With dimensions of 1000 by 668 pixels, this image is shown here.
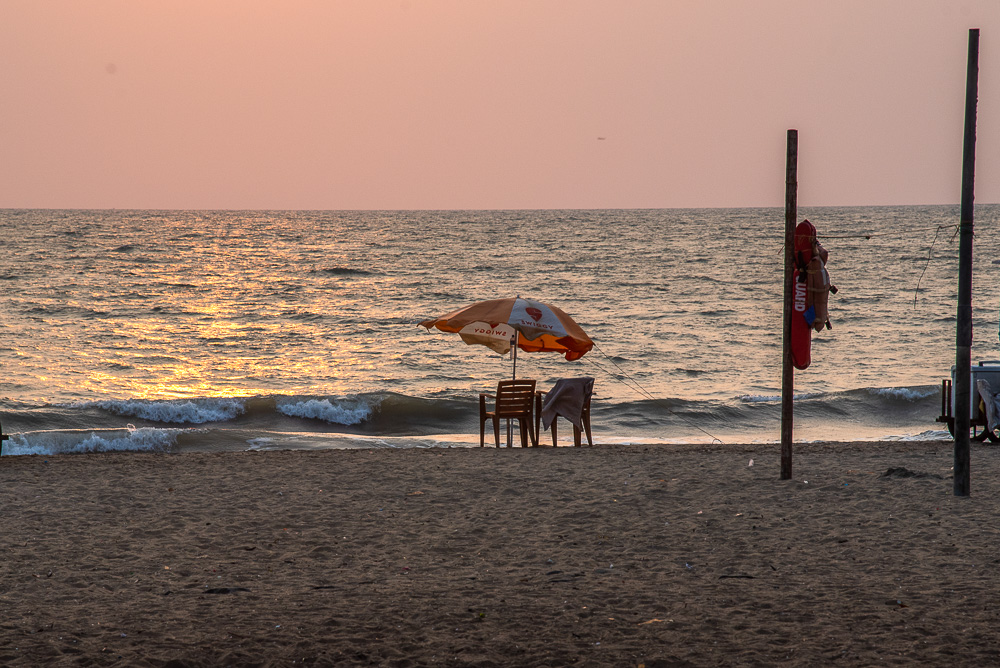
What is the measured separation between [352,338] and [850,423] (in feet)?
53.2

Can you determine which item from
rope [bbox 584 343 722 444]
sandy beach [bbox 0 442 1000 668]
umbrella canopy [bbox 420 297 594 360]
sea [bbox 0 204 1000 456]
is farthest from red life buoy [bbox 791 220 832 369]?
rope [bbox 584 343 722 444]

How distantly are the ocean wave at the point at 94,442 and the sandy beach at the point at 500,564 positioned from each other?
10.4ft

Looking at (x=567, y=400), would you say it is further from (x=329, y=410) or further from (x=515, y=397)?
(x=329, y=410)

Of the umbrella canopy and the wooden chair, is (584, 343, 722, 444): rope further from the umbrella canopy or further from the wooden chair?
the umbrella canopy

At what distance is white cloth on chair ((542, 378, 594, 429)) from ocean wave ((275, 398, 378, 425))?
227 inches

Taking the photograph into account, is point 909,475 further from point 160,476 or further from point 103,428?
point 103,428

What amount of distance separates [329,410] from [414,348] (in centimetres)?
889

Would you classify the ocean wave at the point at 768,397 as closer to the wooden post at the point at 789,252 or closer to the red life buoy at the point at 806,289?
the wooden post at the point at 789,252

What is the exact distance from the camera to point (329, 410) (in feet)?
54.6

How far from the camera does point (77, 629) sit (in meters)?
4.73

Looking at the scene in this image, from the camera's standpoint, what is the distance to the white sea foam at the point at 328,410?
54.2 feet

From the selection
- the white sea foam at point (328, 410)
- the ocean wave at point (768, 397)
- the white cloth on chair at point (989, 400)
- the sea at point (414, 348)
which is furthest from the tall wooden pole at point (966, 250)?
the white sea foam at point (328, 410)

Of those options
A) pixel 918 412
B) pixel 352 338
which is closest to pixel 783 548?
pixel 918 412

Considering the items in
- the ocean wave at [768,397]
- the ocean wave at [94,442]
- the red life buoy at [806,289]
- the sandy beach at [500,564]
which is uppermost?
the red life buoy at [806,289]
